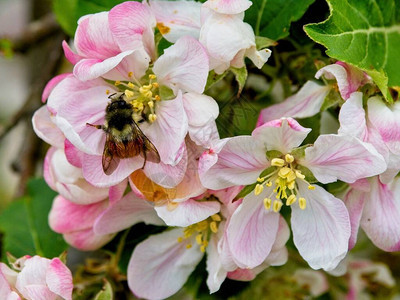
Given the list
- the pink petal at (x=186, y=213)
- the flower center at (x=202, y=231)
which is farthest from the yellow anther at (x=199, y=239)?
the pink petal at (x=186, y=213)

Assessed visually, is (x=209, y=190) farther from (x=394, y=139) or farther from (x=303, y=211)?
(x=394, y=139)

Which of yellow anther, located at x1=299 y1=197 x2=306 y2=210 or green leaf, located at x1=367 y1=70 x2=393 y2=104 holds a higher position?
green leaf, located at x1=367 y1=70 x2=393 y2=104

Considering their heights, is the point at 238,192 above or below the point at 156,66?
below

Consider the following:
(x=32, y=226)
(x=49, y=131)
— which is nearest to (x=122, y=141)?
(x=49, y=131)

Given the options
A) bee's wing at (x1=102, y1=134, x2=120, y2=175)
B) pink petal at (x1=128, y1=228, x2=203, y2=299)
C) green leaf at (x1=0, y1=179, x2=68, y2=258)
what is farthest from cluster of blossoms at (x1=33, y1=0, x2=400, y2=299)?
green leaf at (x1=0, y1=179, x2=68, y2=258)

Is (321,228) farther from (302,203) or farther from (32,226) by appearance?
(32,226)

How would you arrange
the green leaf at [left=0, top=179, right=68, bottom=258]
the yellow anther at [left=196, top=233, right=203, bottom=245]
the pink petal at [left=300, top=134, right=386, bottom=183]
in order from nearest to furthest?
the pink petal at [left=300, top=134, right=386, bottom=183]
the yellow anther at [left=196, top=233, right=203, bottom=245]
the green leaf at [left=0, top=179, right=68, bottom=258]

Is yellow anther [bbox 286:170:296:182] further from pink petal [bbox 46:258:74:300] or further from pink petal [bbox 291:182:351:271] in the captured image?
pink petal [bbox 46:258:74:300]

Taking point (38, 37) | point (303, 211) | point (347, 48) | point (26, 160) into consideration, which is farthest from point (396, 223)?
point (38, 37)
